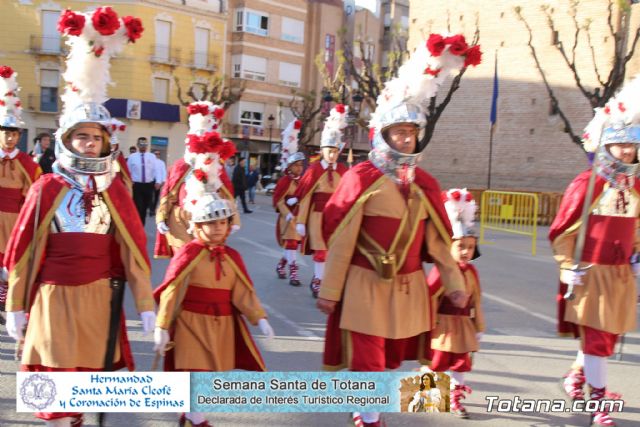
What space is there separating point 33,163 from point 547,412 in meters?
5.94

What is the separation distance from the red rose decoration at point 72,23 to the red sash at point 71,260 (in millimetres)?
1251

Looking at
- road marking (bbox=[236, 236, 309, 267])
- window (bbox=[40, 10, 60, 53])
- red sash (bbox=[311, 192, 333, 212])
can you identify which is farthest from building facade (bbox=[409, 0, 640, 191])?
red sash (bbox=[311, 192, 333, 212])

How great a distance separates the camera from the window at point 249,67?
5181cm

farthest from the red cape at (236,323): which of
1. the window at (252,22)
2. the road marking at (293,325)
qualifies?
the window at (252,22)

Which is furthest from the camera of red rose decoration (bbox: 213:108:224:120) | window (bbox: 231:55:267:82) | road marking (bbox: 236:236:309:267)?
window (bbox: 231:55:267:82)

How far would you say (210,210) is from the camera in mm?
4973

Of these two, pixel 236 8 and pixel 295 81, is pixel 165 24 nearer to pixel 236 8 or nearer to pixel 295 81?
pixel 236 8

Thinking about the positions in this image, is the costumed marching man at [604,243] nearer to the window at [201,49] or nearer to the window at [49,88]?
the window at [49,88]

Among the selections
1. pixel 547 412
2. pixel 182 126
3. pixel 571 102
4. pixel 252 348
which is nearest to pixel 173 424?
pixel 252 348

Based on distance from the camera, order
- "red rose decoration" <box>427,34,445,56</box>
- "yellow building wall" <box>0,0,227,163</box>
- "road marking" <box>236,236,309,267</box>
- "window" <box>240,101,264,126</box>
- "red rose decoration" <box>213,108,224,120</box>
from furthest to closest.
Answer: "window" <box>240,101,264,126</box>
"yellow building wall" <box>0,0,227,163</box>
"road marking" <box>236,236,309,267</box>
"red rose decoration" <box>213,108,224,120</box>
"red rose decoration" <box>427,34,445,56</box>

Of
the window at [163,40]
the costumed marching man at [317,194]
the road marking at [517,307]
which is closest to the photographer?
the road marking at [517,307]

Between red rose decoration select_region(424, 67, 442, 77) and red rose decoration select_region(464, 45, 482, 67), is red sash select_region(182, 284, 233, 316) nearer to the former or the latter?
red rose decoration select_region(424, 67, 442, 77)

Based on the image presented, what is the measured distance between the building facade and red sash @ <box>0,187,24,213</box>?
83.8 ft

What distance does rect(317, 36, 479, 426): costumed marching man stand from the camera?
4.80m
